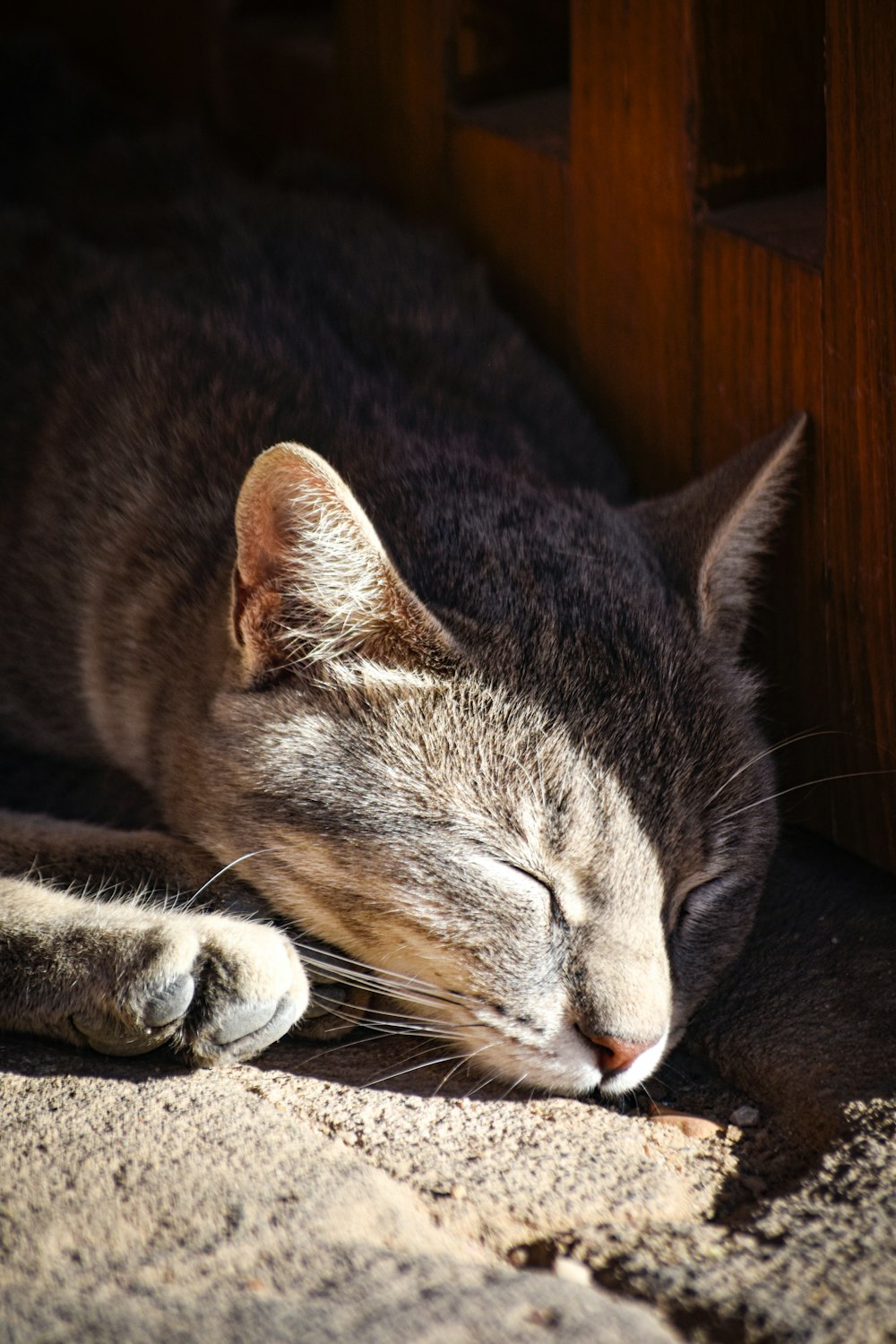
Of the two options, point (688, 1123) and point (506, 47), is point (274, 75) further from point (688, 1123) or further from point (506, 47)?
point (688, 1123)

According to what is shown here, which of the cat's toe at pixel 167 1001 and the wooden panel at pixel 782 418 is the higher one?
the wooden panel at pixel 782 418

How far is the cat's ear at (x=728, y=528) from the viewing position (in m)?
2.18

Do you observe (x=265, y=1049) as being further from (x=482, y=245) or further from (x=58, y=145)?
(x=58, y=145)

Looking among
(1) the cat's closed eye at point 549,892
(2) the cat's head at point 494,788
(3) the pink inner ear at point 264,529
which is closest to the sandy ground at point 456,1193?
(2) the cat's head at point 494,788

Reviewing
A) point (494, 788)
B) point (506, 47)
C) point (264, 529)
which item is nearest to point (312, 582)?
point (264, 529)

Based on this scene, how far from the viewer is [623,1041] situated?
1829mm

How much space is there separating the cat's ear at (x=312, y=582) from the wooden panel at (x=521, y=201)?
4.16ft

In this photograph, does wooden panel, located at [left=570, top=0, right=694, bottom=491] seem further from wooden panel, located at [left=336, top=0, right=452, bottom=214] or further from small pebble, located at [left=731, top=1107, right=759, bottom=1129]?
small pebble, located at [left=731, top=1107, right=759, bottom=1129]

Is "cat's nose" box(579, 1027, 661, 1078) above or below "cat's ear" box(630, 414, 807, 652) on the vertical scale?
below

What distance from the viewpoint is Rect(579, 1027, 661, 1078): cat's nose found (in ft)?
6.02

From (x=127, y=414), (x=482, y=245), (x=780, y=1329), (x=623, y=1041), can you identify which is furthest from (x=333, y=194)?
(x=780, y=1329)

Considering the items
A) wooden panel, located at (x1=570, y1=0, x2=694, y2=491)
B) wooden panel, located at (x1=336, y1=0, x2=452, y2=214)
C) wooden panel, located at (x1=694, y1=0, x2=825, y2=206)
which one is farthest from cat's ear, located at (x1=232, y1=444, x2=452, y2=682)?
wooden panel, located at (x1=336, y1=0, x2=452, y2=214)

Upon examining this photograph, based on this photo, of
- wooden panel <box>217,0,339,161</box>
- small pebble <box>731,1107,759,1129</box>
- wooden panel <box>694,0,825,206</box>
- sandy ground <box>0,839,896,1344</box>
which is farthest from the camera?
wooden panel <box>217,0,339,161</box>

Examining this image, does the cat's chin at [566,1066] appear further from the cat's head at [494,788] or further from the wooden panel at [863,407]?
the wooden panel at [863,407]
